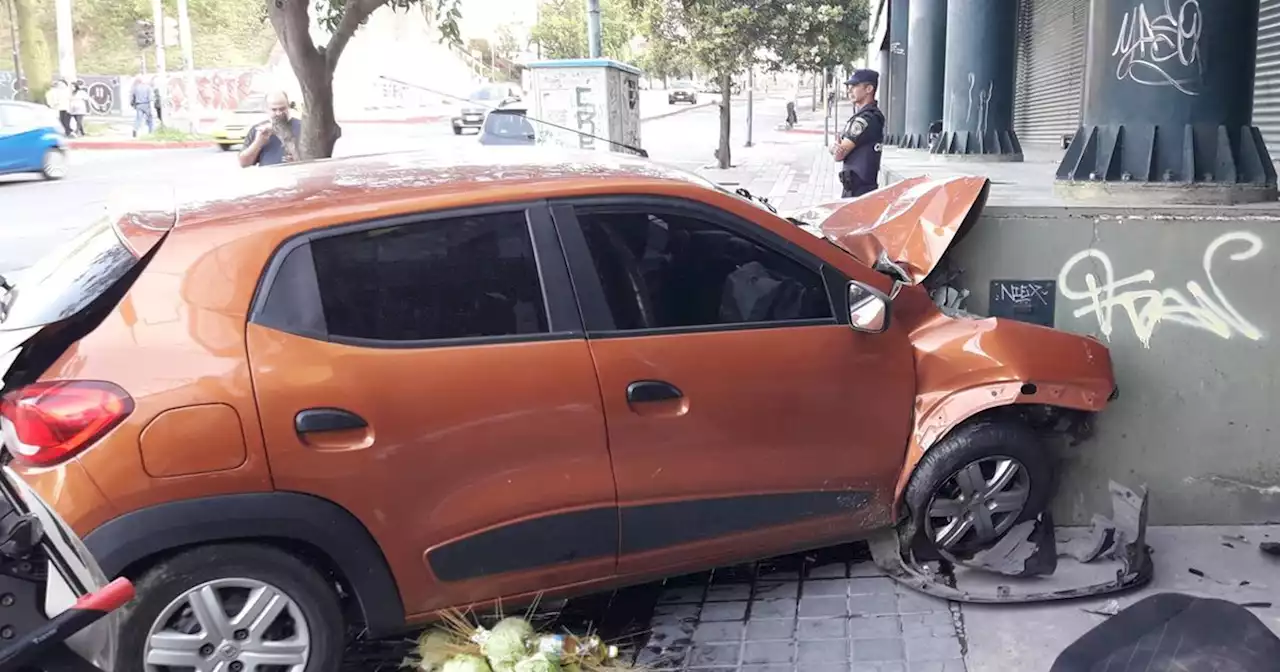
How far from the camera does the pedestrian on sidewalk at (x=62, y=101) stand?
3406 cm

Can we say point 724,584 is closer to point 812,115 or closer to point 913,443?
point 913,443

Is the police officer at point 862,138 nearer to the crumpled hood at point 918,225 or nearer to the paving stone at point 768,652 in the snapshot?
the crumpled hood at point 918,225

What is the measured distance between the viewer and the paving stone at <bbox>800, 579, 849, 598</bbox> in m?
4.20

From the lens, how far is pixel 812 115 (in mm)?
59625

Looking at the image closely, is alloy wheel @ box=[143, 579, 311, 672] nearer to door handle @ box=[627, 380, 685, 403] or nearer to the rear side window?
the rear side window

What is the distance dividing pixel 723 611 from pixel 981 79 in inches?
391

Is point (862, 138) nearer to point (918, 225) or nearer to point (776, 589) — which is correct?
point (918, 225)

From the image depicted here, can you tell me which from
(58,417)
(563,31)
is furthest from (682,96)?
(58,417)

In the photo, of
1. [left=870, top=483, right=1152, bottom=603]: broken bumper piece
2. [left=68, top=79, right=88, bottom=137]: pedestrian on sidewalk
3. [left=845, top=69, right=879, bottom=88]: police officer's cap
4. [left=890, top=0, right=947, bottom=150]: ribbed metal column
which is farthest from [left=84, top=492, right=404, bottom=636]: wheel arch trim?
[left=68, top=79, right=88, bottom=137]: pedestrian on sidewalk

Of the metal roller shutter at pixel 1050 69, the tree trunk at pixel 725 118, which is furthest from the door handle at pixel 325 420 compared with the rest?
the tree trunk at pixel 725 118

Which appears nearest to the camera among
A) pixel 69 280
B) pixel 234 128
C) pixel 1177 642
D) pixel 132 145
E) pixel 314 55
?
pixel 1177 642

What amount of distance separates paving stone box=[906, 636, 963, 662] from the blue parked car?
20910mm

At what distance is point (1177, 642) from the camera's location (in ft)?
9.47

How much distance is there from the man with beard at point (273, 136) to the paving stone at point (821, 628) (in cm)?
557
